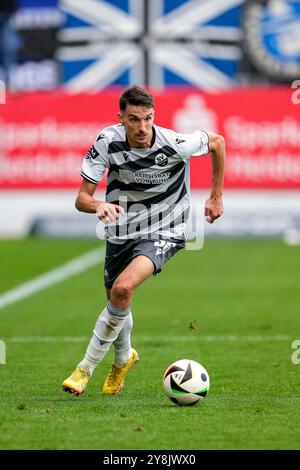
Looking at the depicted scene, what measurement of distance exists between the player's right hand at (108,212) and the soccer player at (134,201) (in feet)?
1.13

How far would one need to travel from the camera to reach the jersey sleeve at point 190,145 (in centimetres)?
904

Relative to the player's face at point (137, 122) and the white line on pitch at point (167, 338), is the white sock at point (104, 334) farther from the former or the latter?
the white line on pitch at point (167, 338)

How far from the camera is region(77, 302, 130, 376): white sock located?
8.81m

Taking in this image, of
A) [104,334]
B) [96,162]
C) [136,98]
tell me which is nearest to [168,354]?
[104,334]

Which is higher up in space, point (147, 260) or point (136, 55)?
point (147, 260)

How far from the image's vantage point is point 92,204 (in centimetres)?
854

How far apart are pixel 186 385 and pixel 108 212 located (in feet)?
4.05

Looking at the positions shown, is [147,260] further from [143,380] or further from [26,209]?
[26,209]

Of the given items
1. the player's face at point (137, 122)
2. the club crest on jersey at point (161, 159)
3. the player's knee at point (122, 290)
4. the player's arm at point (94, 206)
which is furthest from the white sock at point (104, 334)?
the player's face at point (137, 122)

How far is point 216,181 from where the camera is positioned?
9172mm
